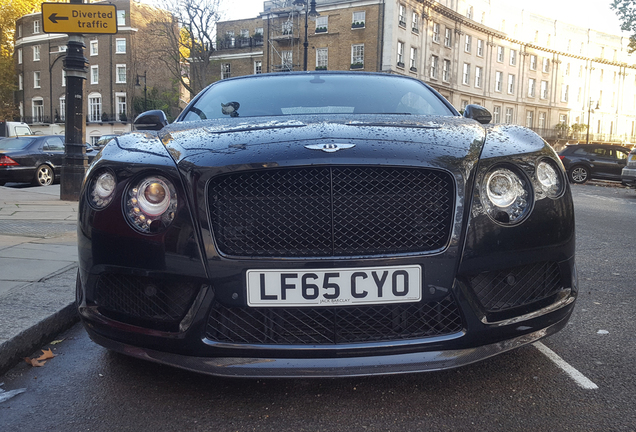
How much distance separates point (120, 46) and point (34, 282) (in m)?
53.5

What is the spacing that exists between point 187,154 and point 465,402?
4.73ft

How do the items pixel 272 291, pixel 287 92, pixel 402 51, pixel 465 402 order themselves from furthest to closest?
pixel 402 51 → pixel 287 92 → pixel 465 402 → pixel 272 291

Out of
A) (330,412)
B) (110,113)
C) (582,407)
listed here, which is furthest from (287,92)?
(110,113)

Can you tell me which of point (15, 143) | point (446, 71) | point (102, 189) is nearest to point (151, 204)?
point (102, 189)

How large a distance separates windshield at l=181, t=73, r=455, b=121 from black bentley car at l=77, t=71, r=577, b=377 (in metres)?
1.16

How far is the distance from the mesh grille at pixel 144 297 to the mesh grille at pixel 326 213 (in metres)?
0.24

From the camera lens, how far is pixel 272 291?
1.99 metres

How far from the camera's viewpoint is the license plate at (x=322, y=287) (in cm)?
198

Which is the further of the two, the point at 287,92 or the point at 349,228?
the point at 287,92

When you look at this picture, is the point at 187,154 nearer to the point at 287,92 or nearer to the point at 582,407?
the point at 287,92

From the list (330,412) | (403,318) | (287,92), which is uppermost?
(287,92)

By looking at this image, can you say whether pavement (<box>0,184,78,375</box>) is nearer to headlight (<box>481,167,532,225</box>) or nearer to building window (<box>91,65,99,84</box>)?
headlight (<box>481,167,532,225</box>)

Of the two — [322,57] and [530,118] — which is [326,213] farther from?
[530,118]

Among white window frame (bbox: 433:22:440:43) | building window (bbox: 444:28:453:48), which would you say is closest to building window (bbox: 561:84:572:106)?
building window (bbox: 444:28:453:48)
